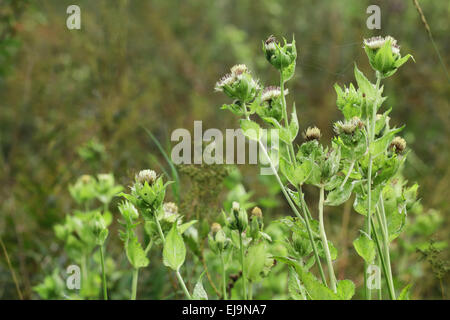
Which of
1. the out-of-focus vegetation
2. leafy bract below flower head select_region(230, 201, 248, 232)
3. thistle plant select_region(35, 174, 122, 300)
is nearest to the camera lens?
leafy bract below flower head select_region(230, 201, 248, 232)

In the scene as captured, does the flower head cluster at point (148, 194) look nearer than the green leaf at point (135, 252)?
Yes

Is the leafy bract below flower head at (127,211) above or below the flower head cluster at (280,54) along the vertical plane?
below

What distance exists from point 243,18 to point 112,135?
91.8 inches

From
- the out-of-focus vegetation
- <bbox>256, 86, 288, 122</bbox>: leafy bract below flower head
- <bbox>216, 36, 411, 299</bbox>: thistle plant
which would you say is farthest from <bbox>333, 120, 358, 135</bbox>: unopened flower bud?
the out-of-focus vegetation

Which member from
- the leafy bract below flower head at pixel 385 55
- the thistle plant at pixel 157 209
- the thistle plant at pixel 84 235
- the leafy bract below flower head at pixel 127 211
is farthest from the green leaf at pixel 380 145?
the thistle plant at pixel 84 235

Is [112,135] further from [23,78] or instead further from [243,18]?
[243,18]

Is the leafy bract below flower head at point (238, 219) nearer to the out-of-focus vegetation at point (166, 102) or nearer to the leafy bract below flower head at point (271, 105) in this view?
the leafy bract below flower head at point (271, 105)

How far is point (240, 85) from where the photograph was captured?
701 mm

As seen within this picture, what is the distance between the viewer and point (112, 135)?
1872mm

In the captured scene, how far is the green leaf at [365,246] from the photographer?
68cm

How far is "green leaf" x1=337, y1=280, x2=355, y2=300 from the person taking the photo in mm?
633

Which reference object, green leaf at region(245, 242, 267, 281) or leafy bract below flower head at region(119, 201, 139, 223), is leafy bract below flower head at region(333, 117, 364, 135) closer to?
green leaf at region(245, 242, 267, 281)

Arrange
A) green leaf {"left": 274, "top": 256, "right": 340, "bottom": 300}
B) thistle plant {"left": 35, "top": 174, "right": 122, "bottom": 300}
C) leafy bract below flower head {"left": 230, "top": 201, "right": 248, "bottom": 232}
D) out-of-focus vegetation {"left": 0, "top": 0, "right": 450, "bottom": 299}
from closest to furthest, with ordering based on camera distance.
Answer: green leaf {"left": 274, "top": 256, "right": 340, "bottom": 300}, leafy bract below flower head {"left": 230, "top": 201, "right": 248, "bottom": 232}, thistle plant {"left": 35, "top": 174, "right": 122, "bottom": 300}, out-of-focus vegetation {"left": 0, "top": 0, "right": 450, "bottom": 299}
